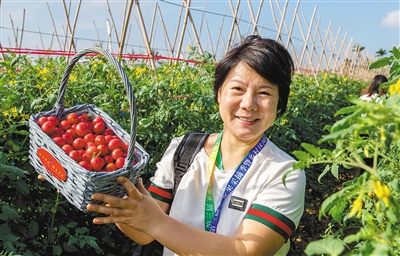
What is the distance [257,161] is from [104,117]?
0.55 m

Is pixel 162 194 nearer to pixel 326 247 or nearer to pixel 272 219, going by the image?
pixel 272 219

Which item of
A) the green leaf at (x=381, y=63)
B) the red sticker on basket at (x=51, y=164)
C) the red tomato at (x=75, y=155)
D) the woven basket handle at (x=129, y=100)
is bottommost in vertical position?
the red sticker on basket at (x=51, y=164)

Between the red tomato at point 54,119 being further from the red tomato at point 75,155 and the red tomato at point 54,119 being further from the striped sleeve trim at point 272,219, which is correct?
the striped sleeve trim at point 272,219

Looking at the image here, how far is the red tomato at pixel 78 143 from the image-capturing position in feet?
4.23

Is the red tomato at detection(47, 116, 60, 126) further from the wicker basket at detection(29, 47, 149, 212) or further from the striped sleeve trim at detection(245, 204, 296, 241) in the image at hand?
the striped sleeve trim at detection(245, 204, 296, 241)

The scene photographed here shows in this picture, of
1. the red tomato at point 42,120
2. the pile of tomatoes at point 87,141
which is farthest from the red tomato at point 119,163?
the red tomato at point 42,120

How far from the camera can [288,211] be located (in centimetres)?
136

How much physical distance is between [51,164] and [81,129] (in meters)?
0.14

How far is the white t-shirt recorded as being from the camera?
136cm

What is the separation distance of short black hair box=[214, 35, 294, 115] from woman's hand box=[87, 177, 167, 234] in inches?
22.8

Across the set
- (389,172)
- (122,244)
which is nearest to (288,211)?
(389,172)

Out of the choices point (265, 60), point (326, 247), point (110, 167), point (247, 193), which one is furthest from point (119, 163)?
point (326, 247)

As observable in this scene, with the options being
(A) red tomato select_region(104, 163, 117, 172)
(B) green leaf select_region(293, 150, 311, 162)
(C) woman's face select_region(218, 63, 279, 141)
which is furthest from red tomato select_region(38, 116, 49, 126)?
(B) green leaf select_region(293, 150, 311, 162)

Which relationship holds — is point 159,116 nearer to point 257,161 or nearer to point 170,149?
point 170,149
